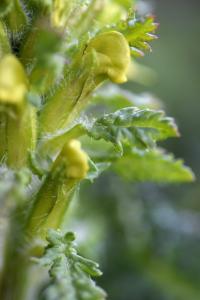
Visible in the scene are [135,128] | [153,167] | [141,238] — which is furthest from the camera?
[141,238]

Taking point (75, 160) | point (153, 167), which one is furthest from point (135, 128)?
point (153, 167)

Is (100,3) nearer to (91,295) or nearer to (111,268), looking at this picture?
(91,295)

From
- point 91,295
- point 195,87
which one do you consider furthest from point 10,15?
point 195,87

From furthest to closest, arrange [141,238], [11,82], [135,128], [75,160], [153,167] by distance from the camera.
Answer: [141,238], [153,167], [135,128], [75,160], [11,82]

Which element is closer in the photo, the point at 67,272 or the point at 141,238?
the point at 67,272

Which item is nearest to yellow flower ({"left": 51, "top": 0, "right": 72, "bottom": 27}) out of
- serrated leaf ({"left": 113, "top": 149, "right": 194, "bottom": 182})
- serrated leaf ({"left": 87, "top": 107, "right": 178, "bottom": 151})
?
serrated leaf ({"left": 87, "top": 107, "right": 178, "bottom": 151})

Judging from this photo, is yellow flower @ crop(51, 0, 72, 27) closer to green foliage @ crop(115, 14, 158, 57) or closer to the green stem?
green foliage @ crop(115, 14, 158, 57)

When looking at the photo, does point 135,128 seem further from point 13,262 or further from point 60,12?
point 13,262

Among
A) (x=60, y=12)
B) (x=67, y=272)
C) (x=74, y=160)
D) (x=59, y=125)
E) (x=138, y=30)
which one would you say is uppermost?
(x=138, y=30)
